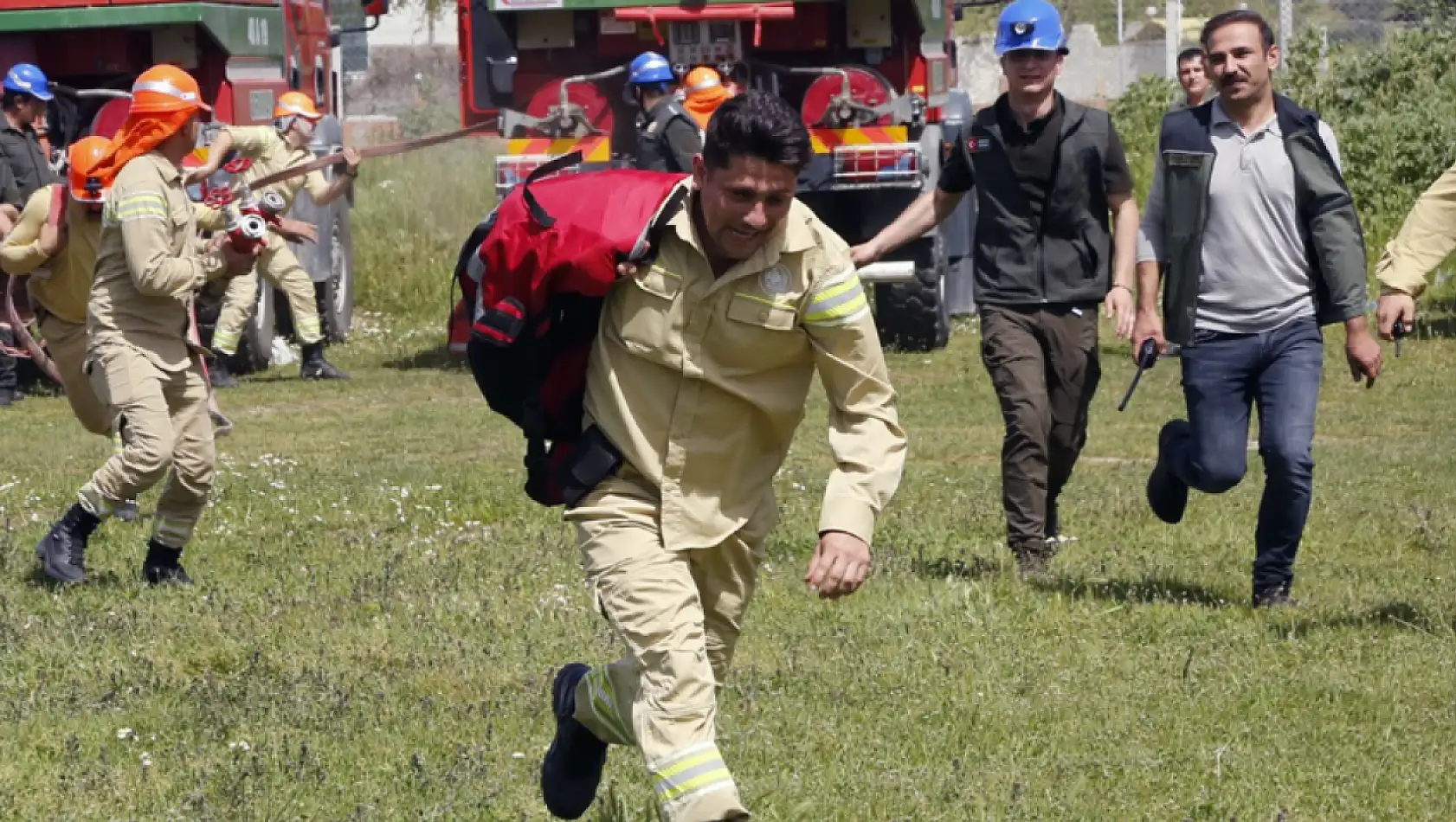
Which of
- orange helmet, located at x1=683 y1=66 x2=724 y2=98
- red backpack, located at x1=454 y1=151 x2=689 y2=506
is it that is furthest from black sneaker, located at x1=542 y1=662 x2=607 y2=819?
orange helmet, located at x1=683 y1=66 x2=724 y2=98

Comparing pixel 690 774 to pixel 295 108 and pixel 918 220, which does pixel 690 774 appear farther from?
pixel 295 108

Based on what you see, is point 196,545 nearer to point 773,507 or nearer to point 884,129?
point 773,507

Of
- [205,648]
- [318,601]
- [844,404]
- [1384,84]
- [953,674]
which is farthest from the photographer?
[1384,84]

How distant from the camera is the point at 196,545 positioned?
29.7 ft

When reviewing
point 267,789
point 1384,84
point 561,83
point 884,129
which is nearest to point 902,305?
point 884,129

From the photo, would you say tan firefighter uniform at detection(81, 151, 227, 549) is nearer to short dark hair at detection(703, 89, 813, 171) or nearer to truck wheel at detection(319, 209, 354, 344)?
short dark hair at detection(703, 89, 813, 171)

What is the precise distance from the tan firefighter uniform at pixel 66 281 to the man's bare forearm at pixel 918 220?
300 cm

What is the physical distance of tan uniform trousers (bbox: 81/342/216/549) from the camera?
785 centimetres

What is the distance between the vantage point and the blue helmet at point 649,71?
13.9 metres

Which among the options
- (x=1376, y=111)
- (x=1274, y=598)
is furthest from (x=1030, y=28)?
(x=1376, y=111)

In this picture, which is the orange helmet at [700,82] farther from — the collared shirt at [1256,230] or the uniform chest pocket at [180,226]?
the collared shirt at [1256,230]

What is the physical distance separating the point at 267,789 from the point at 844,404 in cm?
180

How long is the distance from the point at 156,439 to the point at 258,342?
918 cm

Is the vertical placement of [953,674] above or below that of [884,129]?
below
